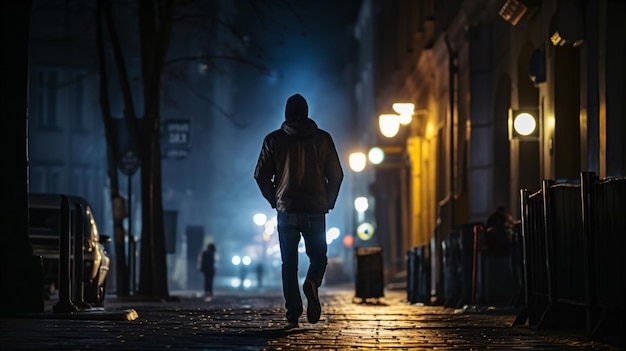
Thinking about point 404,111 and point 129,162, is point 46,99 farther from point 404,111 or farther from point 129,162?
point 404,111

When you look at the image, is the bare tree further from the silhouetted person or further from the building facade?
the silhouetted person

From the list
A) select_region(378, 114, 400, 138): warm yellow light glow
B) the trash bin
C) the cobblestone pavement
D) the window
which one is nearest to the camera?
the cobblestone pavement

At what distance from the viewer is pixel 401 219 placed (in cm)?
5391

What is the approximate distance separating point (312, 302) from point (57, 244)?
40.3ft

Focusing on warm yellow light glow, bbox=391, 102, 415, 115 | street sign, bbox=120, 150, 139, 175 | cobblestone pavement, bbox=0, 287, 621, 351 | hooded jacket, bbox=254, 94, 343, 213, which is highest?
warm yellow light glow, bbox=391, 102, 415, 115

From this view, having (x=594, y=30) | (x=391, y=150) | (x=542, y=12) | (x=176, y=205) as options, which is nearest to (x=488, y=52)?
(x=542, y=12)

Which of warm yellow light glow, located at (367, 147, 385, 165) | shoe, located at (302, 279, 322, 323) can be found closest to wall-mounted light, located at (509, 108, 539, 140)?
shoe, located at (302, 279, 322, 323)

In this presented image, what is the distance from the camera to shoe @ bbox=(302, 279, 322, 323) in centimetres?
1223

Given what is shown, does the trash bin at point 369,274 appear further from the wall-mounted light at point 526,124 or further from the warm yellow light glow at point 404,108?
the warm yellow light glow at point 404,108

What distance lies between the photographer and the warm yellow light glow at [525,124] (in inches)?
950

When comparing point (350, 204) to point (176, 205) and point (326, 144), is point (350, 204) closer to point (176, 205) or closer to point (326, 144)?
point (176, 205)

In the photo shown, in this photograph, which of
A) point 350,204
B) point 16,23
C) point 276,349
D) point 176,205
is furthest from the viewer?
point 350,204

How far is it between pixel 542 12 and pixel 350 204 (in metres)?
66.4

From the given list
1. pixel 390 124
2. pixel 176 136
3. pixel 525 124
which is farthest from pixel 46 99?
pixel 525 124
